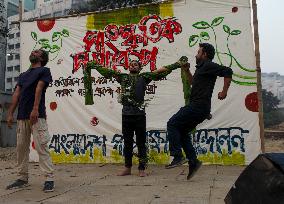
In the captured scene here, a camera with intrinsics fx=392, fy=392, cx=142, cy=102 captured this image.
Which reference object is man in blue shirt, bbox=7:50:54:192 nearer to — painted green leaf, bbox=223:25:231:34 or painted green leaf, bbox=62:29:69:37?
painted green leaf, bbox=62:29:69:37

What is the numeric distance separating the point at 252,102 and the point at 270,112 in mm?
35142

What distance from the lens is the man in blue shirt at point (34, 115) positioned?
4.89 m

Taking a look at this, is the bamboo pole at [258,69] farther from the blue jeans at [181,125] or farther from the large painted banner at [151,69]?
the blue jeans at [181,125]

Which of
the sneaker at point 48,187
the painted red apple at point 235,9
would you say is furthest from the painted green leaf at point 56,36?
the sneaker at point 48,187

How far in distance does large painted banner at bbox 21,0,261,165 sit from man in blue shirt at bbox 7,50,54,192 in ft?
9.02

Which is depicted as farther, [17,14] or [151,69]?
[17,14]

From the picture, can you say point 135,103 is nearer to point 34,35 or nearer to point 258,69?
point 258,69

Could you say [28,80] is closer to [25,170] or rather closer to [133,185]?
[25,170]

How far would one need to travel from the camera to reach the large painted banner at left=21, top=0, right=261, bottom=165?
7.12m

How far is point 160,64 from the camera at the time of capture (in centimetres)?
761

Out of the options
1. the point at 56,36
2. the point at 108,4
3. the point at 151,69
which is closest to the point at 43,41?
the point at 56,36

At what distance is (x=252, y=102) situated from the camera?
7031 millimetres

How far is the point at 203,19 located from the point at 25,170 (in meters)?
4.30

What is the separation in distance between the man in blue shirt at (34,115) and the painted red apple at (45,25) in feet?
11.7
